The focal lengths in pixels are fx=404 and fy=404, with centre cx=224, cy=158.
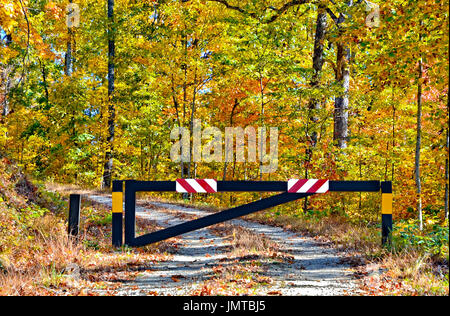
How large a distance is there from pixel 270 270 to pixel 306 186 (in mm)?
1560

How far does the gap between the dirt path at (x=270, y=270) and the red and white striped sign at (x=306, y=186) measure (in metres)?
1.28

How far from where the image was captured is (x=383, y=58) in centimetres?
798

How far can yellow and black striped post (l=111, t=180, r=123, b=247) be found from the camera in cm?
720

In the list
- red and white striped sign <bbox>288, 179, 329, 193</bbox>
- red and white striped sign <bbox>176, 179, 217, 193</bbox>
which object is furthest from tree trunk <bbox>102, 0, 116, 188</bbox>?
red and white striped sign <bbox>288, 179, 329, 193</bbox>

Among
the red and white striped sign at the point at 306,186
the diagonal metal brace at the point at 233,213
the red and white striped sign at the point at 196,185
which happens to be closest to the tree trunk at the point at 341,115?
the red and white striped sign at the point at 306,186

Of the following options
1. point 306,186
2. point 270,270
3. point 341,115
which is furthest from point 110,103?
point 270,270

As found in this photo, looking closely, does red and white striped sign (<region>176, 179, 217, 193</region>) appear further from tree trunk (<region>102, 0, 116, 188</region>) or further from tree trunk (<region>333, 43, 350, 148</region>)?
tree trunk (<region>102, 0, 116, 188</region>)

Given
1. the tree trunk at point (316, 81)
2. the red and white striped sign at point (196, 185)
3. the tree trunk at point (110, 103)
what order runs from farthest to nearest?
the tree trunk at point (110, 103) < the tree trunk at point (316, 81) < the red and white striped sign at point (196, 185)

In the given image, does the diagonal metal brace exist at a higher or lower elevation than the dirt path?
higher

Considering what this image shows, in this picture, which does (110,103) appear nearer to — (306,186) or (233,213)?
(233,213)

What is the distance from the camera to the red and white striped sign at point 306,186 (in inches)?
272

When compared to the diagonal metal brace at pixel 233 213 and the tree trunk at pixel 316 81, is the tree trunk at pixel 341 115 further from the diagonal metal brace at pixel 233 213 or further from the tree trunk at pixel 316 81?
the diagonal metal brace at pixel 233 213
